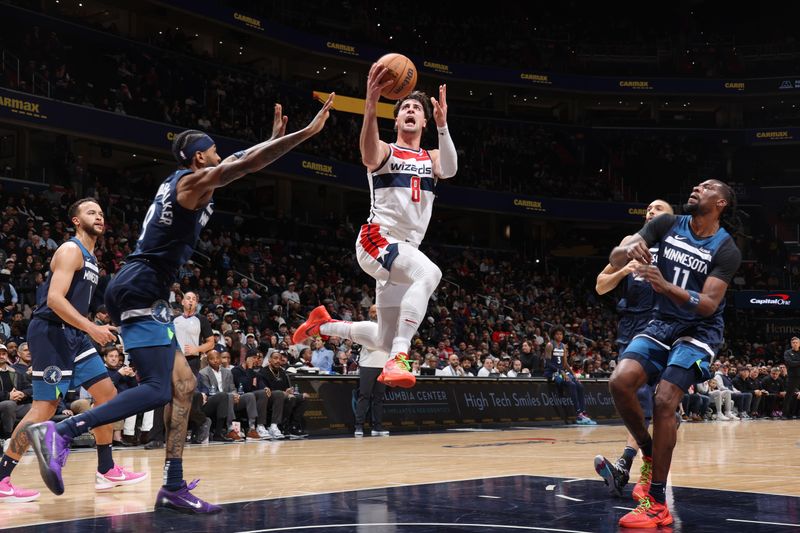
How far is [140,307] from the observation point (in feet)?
19.1

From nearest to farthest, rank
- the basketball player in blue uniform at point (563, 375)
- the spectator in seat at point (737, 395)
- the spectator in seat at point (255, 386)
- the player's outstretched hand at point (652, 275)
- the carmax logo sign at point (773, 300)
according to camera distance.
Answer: the player's outstretched hand at point (652, 275), the spectator in seat at point (255, 386), the basketball player in blue uniform at point (563, 375), the spectator in seat at point (737, 395), the carmax logo sign at point (773, 300)

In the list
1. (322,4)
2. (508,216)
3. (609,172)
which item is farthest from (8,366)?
(609,172)

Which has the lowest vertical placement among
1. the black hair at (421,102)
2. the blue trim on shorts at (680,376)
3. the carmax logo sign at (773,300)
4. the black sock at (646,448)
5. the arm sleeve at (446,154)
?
the carmax logo sign at (773,300)

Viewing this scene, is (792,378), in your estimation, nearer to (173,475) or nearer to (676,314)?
(676,314)

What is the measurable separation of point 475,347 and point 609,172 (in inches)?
813

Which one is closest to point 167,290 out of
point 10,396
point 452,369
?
point 10,396

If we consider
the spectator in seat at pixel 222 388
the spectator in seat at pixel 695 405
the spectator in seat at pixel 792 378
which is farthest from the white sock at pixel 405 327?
the spectator in seat at pixel 695 405

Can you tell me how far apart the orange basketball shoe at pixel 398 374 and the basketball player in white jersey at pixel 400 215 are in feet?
0.03

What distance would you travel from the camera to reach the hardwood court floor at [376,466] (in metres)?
6.72

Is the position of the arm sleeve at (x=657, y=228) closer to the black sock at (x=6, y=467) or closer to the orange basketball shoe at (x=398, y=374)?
the orange basketball shoe at (x=398, y=374)

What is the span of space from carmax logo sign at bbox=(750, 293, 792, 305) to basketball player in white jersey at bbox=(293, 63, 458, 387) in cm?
3449

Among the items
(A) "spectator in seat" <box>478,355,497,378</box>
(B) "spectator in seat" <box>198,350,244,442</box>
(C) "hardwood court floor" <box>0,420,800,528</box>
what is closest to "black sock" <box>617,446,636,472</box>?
(C) "hardwood court floor" <box>0,420,800,528</box>

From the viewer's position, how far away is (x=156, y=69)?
27.7 metres

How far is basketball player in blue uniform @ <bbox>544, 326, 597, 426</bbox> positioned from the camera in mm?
19141
